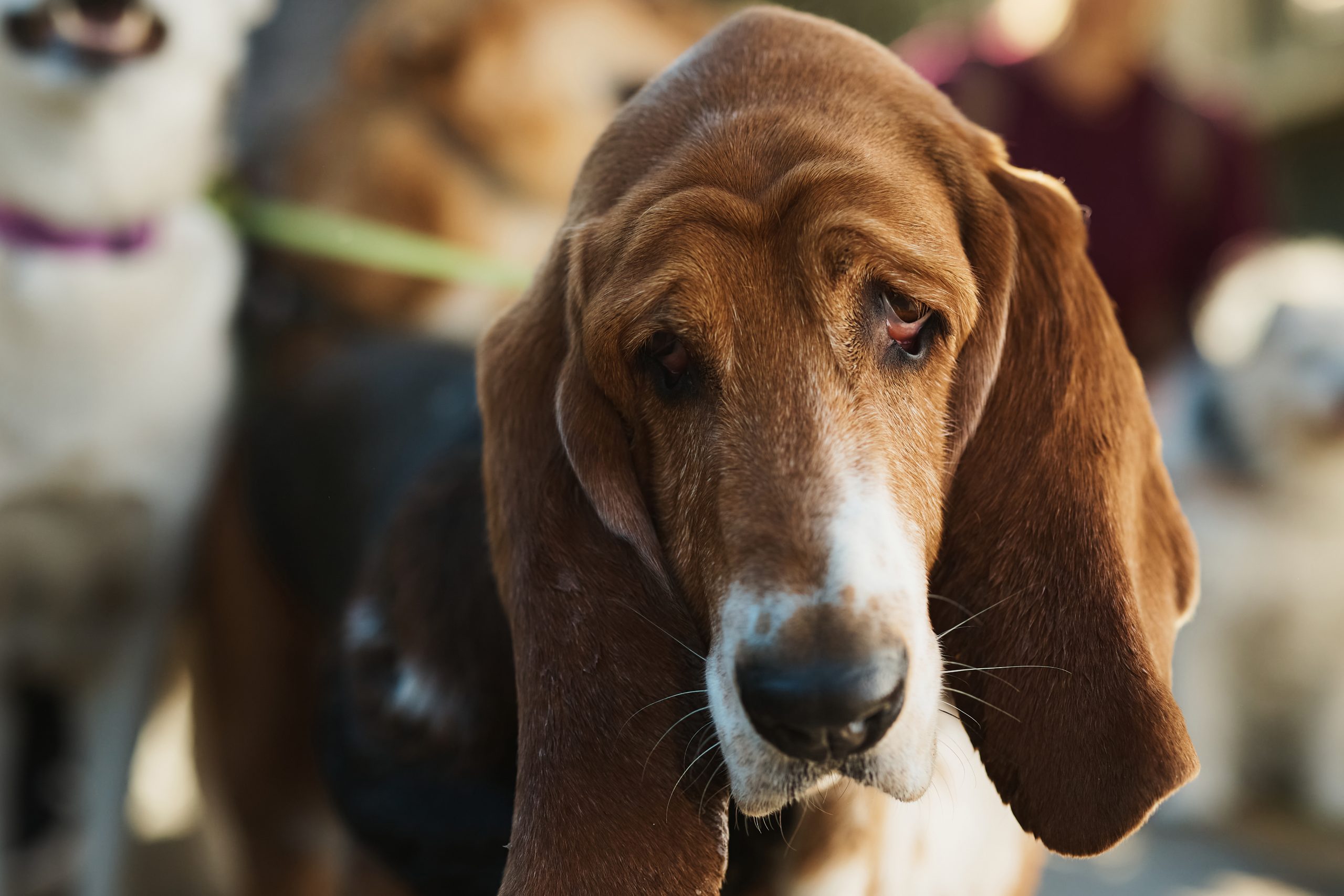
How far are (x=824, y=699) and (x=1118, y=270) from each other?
2291mm

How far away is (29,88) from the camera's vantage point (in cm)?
227

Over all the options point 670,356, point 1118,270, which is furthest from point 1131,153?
point 670,356

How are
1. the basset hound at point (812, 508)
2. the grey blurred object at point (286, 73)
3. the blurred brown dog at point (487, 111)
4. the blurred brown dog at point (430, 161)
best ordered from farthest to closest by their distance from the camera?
the grey blurred object at point (286, 73) → the blurred brown dog at point (487, 111) → the blurred brown dog at point (430, 161) → the basset hound at point (812, 508)

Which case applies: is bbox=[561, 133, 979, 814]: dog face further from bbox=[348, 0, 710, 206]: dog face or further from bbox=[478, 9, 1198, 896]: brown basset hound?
bbox=[348, 0, 710, 206]: dog face

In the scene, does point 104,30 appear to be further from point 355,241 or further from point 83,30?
point 355,241

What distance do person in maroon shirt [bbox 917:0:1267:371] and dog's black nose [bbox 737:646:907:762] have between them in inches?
68.0

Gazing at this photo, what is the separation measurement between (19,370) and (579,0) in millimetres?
1942

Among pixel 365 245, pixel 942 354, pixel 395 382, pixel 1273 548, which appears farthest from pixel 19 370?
pixel 1273 548

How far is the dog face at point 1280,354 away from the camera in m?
3.08

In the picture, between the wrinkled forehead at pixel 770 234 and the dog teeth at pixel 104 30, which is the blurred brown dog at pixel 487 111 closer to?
the dog teeth at pixel 104 30

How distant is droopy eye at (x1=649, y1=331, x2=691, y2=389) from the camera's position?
1116 mm

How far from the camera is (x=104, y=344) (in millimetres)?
2344

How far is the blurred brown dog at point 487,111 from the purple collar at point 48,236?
85cm

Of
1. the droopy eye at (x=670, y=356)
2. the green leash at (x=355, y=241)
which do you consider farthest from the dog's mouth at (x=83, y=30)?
the droopy eye at (x=670, y=356)
